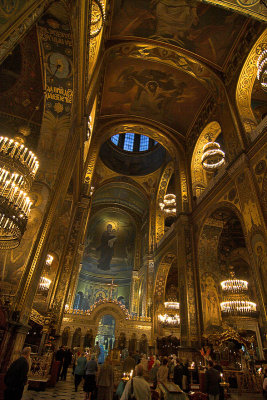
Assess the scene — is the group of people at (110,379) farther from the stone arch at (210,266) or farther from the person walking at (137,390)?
the stone arch at (210,266)

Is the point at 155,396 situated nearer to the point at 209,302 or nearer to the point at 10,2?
the point at 209,302

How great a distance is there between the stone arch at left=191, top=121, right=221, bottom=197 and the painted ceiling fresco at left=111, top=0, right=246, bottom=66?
2.99 metres

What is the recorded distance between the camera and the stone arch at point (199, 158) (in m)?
12.4

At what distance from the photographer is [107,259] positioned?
22.9 m

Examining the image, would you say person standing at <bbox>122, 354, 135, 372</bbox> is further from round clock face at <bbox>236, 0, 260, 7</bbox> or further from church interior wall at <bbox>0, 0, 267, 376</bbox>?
round clock face at <bbox>236, 0, 260, 7</bbox>

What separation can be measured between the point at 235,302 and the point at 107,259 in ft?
49.2

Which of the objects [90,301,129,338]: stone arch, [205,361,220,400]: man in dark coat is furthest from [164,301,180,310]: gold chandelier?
[205,361,220,400]: man in dark coat

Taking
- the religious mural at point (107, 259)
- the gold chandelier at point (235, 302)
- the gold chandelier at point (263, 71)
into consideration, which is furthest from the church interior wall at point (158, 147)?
the religious mural at point (107, 259)

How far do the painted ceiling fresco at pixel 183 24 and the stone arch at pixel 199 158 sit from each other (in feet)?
9.82

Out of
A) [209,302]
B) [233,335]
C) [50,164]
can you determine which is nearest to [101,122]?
[50,164]

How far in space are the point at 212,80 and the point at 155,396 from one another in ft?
38.4

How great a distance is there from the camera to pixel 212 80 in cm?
1095

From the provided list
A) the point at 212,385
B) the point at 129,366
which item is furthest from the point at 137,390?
the point at 129,366

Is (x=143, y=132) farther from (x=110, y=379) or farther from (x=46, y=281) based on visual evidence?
(x=110, y=379)
